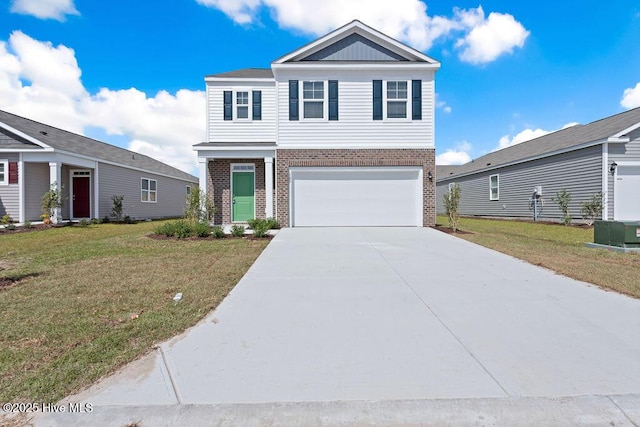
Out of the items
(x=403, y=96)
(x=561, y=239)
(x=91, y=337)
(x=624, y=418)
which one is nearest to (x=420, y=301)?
(x=624, y=418)

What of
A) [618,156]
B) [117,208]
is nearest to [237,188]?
[117,208]

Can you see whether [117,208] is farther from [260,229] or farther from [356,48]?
[356,48]

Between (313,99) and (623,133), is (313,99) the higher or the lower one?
the higher one

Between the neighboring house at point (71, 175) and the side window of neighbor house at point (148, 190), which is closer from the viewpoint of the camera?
the neighboring house at point (71, 175)

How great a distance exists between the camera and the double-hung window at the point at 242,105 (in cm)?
1508

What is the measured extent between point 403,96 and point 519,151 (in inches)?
513

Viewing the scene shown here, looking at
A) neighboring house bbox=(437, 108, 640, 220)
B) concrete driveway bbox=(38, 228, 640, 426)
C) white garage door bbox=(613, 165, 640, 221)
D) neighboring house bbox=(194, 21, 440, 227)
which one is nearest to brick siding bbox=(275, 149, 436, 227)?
neighboring house bbox=(194, 21, 440, 227)

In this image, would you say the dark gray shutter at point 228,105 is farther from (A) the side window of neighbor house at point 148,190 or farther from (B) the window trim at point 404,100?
(A) the side window of neighbor house at point 148,190

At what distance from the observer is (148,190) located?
23250 millimetres

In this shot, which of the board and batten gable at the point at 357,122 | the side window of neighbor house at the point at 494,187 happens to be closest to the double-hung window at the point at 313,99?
the board and batten gable at the point at 357,122

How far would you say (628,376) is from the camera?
2.84 metres

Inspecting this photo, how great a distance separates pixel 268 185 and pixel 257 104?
395cm

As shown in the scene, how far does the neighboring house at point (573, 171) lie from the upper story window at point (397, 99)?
892 cm

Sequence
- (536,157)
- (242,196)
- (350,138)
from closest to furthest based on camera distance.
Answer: (350,138)
(242,196)
(536,157)
